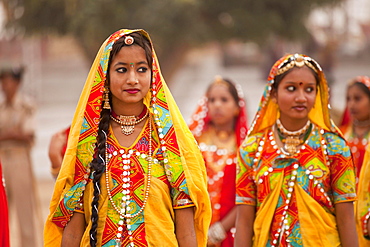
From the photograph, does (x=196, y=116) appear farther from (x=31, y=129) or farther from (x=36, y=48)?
(x=36, y=48)

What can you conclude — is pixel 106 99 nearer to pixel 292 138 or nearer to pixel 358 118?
pixel 292 138

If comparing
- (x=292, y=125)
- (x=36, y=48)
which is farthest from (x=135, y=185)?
(x=36, y=48)

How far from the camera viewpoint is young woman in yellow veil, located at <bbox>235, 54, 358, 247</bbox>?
410cm

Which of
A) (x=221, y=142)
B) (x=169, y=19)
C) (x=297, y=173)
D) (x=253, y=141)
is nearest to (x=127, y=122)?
(x=253, y=141)

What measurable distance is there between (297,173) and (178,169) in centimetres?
90

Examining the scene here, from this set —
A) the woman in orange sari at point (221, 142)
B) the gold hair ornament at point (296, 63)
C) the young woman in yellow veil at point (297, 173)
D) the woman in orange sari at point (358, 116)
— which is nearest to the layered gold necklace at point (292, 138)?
the young woman in yellow veil at point (297, 173)

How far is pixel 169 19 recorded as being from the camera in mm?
9125

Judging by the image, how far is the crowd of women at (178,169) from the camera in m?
3.63

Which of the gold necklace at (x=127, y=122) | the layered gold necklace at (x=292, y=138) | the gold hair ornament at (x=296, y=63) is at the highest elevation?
the gold hair ornament at (x=296, y=63)

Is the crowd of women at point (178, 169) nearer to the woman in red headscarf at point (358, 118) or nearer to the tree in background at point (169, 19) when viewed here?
the woman in red headscarf at point (358, 118)

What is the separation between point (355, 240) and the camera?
4.05m

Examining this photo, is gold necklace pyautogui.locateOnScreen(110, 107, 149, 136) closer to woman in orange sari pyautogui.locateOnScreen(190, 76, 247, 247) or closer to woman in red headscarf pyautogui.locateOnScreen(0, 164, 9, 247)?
woman in red headscarf pyautogui.locateOnScreen(0, 164, 9, 247)

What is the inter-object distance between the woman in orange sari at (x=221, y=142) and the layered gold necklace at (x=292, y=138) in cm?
141

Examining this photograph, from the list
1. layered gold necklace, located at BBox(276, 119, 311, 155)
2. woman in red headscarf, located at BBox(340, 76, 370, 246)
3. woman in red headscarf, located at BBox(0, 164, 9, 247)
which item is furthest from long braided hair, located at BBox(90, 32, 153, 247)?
woman in red headscarf, located at BBox(340, 76, 370, 246)
